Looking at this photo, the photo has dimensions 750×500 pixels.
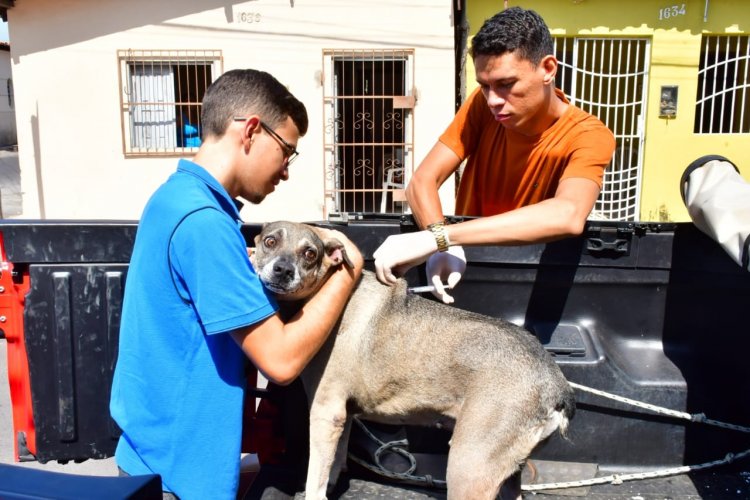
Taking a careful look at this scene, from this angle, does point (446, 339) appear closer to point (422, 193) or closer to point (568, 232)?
Answer: point (568, 232)

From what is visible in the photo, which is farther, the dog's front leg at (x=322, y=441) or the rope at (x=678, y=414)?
the rope at (x=678, y=414)

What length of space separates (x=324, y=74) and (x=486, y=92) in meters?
8.81

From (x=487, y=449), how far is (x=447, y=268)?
793mm

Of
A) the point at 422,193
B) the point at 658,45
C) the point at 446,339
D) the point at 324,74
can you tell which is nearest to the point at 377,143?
the point at 324,74

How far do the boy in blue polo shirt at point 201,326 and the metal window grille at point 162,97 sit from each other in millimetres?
9645

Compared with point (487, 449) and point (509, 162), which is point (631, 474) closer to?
point (487, 449)

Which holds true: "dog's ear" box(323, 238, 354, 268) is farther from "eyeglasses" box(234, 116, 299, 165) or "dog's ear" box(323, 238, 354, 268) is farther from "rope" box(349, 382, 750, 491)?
"rope" box(349, 382, 750, 491)

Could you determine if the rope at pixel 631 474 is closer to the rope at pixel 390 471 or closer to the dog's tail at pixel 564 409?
the rope at pixel 390 471

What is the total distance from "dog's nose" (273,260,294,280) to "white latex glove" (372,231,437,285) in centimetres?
33

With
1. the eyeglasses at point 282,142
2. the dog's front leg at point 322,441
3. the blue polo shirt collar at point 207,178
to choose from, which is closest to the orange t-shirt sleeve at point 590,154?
the eyeglasses at point 282,142

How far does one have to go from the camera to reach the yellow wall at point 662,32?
37.8 ft

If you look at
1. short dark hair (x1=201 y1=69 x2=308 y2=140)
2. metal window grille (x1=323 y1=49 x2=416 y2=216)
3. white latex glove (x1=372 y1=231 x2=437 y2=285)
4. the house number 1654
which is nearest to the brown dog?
white latex glove (x1=372 y1=231 x2=437 y2=285)

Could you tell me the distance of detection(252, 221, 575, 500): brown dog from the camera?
2492 millimetres

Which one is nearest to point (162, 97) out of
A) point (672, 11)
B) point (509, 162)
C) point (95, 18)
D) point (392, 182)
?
point (95, 18)
